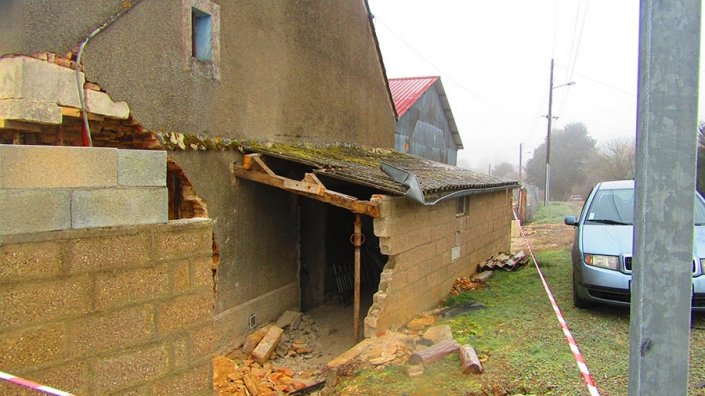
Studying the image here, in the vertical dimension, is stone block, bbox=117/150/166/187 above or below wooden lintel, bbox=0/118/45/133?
below

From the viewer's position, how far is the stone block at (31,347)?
2299mm

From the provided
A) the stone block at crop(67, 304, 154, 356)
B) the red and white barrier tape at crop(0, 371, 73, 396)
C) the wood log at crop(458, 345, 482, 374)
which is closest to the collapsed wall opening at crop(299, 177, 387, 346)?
the wood log at crop(458, 345, 482, 374)

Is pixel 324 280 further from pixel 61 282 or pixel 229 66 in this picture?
pixel 61 282

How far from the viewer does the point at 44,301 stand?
7.98 feet

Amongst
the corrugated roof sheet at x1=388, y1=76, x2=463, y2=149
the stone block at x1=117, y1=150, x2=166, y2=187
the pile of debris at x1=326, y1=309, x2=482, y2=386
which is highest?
the corrugated roof sheet at x1=388, y1=76, x2=463, y2=149

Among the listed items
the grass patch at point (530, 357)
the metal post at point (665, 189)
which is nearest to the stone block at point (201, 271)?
the metal post at point (665, 189)

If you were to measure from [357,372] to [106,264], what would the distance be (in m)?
4.01

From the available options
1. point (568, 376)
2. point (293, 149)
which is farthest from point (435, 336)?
point (293, 149)

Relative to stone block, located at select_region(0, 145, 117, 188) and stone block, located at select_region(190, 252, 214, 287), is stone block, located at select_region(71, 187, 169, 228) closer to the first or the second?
stone block, located at select_region(0, 145, 117, 188)

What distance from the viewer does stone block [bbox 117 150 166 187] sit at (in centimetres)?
280

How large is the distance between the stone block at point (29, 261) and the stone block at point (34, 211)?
0.08 metres

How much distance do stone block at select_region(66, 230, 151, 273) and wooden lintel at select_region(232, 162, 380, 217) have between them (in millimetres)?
4327

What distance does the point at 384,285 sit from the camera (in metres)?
7.30

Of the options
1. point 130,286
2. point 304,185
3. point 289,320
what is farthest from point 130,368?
point 289,320
